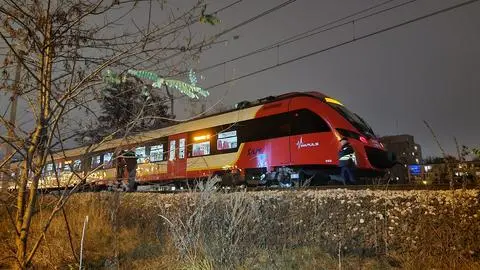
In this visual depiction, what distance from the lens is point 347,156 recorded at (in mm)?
12531

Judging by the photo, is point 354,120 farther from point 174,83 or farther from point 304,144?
point 174,83

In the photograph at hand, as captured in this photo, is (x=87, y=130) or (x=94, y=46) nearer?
(x=94, y=46)

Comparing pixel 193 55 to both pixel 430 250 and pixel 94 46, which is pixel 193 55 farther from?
pixel 430 250

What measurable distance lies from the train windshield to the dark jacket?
1.07m

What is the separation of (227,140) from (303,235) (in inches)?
372

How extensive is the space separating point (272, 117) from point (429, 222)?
30.0 feet

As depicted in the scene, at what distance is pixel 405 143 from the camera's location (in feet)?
116

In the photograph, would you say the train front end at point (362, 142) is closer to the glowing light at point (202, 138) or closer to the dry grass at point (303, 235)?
the glowing light at point (202, 138)

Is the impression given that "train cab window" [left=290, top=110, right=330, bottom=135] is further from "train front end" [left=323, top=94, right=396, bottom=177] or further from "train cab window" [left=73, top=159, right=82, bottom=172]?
"train cab window" [left=73, top=159, right=82, bottom=172]

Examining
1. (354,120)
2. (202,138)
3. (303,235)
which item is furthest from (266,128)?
(303,235)

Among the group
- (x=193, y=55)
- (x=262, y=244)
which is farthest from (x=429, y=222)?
(x=193, y=55)

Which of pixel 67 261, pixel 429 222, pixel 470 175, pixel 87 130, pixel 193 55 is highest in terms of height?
pixel 193 55

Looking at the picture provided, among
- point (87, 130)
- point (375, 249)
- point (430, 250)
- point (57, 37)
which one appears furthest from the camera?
point (375, 249)

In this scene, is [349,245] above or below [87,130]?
below
